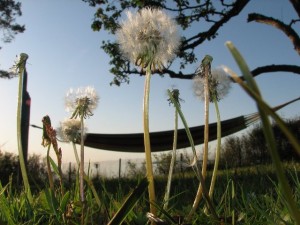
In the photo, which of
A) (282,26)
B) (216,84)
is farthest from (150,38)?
(282,26)

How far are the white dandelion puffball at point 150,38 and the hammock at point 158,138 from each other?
6.93 metres

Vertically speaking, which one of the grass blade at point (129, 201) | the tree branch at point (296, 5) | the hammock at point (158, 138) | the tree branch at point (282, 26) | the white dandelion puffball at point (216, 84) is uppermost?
the tree branch at point (296, 5)

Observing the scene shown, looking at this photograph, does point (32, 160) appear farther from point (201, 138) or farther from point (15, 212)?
point (15, 212)

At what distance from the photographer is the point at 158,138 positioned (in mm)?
8398

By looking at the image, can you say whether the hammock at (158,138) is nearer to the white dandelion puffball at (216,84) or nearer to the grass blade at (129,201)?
the white dandelion puffball at (216,84)

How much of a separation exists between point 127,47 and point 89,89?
11.6 inches

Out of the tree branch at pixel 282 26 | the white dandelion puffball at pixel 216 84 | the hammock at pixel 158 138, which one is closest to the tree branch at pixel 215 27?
the tree branch at pixel 282 26

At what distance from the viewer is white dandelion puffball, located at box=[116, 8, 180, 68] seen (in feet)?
3.48

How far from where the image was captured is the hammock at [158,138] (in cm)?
814

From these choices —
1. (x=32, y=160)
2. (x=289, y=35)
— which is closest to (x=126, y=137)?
(x=32, y=160)

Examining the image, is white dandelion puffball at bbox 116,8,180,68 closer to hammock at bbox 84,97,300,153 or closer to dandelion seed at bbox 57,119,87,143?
dandelion seed at bbox 57,119,87,143

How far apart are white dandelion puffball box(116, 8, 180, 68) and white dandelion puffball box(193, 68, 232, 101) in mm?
273

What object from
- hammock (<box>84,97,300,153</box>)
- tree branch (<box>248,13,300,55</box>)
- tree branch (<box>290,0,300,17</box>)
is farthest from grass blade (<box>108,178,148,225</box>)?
tree branch (<box>290,0,300,17</box>)

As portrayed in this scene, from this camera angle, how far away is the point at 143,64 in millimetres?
1055
